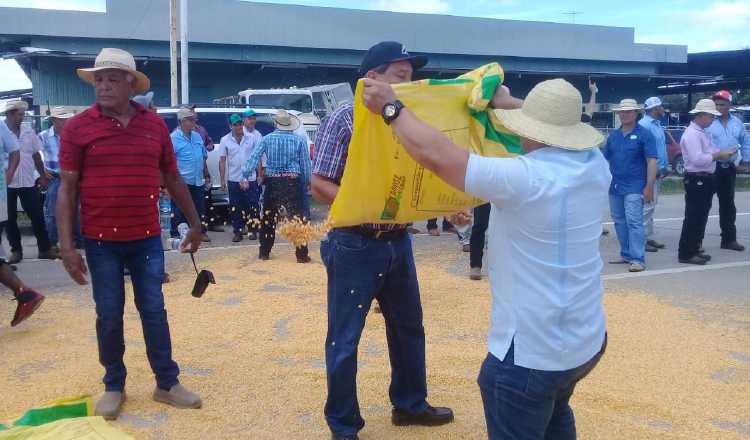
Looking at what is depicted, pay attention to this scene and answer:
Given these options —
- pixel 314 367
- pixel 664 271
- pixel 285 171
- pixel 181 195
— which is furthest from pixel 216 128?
pixel 181 195

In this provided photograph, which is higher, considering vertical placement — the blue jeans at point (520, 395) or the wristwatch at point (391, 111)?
the wristwatch at point (391, 111)

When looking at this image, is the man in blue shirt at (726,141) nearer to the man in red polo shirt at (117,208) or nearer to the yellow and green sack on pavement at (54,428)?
the man in red polo shirt at (117,208)

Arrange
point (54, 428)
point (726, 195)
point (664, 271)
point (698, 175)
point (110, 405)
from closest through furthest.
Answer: point (54, 428) → point (110, 405) → point (664, 271) → point (698, 175) → point (726, 195)

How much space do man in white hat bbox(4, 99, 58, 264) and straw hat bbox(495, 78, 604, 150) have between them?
8776 millimetres

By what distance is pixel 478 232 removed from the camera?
27.6 ft

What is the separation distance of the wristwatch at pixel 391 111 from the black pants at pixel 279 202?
22.0 ft

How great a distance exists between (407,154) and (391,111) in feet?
2.17

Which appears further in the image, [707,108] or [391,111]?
[707,108]

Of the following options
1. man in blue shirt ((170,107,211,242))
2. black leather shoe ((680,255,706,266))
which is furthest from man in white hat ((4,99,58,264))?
black leather shoe ((680,255,706,266))

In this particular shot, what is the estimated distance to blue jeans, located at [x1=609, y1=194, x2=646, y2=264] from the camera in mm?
9078

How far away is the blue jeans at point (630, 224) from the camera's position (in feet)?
29.8

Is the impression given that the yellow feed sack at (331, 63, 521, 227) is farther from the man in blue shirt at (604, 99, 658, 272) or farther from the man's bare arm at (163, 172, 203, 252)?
the man in blue shirt at (604, 99, 658, 272)

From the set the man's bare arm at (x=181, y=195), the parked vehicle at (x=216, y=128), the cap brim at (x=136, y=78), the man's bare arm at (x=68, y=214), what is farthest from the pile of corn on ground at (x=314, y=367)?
the parked vehicle at (x=216, y=128)

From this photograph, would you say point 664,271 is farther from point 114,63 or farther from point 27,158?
point 27,158
